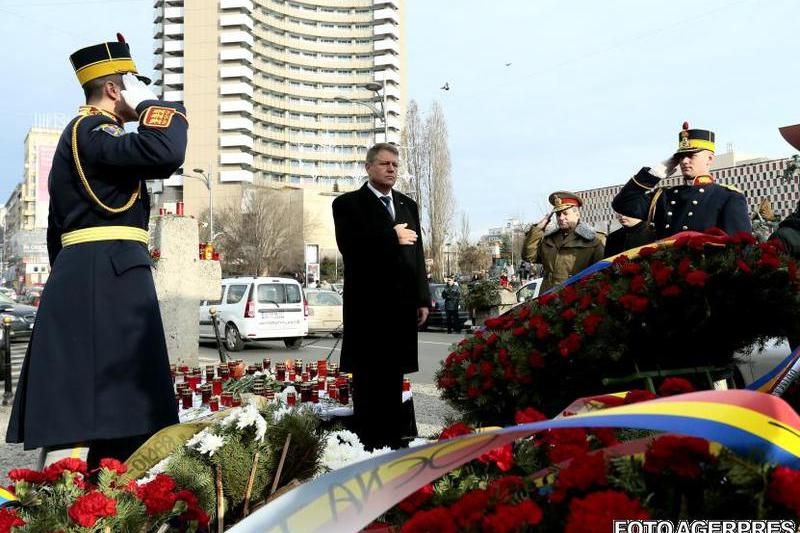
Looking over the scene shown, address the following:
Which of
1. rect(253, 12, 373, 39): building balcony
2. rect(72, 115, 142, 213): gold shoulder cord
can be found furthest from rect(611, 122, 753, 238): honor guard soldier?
rect(253, 12, 373, 39): building balcony

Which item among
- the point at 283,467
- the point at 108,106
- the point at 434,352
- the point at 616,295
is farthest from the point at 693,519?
the point at 434,352

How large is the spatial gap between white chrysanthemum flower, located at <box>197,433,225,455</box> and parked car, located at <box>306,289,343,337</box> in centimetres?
1724

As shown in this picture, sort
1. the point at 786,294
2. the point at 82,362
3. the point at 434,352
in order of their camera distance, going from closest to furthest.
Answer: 1. the point at 786,294
2. the point at 82,362
3. the point at 434,352

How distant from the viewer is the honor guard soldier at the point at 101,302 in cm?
275

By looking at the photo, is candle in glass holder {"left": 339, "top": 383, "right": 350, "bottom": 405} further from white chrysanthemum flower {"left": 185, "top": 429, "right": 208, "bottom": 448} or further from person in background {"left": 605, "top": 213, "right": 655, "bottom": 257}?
white chrysanthemum flower {"left": 185, "top": 429, "right": 208, "bottom": 448}

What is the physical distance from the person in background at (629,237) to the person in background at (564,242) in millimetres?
130

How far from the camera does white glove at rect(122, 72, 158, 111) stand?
3.03 m

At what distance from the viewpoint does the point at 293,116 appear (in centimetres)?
9594

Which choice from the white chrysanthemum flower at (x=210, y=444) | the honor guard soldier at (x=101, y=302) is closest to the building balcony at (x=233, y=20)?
the honor guard soldier at (x=101, y=302)

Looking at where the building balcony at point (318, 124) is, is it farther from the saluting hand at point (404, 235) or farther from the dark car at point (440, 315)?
the saluting hand at point (404, 235)

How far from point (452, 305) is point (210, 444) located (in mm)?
18817

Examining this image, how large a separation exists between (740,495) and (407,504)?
0.49 metres

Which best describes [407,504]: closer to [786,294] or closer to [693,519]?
[693,519]

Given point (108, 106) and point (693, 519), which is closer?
point (693, 519)
